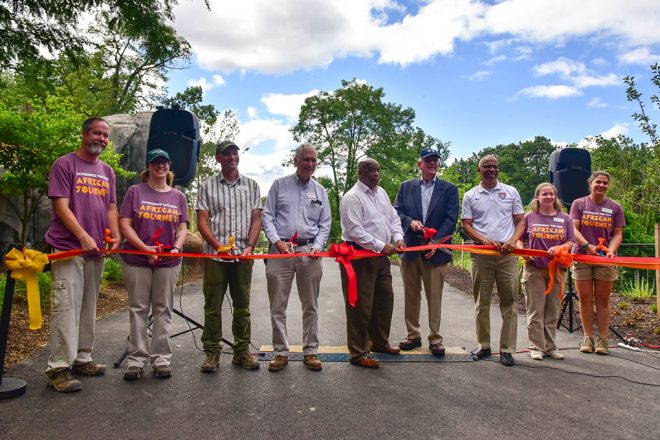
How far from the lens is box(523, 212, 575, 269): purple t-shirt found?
4828mm

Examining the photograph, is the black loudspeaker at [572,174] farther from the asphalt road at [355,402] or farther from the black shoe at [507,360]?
the black shoe at [507,360]

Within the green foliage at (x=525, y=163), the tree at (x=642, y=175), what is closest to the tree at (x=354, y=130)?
the tree at (x=642, y=175)

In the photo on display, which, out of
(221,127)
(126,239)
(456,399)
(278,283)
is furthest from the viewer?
(221,127)

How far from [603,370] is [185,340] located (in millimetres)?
4472

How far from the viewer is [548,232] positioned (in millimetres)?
4848

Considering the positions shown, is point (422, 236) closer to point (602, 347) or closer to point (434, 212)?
point (434, 212)

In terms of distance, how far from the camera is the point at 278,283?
4336 millimetres

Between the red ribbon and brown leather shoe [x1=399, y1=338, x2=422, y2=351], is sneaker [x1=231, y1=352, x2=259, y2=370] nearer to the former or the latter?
the red ribbon

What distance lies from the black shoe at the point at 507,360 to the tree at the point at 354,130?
2932cm

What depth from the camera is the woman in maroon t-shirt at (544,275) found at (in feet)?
15.6

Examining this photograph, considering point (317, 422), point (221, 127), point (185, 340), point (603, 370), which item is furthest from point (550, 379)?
point (221, 127)

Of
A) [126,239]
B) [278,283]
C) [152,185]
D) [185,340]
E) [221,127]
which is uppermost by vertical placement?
[221,127]

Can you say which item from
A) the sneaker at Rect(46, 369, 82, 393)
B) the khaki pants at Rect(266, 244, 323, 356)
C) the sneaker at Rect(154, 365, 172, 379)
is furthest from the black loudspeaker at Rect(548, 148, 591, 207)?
the sneaker at Rect(46, 369, 82, 393)

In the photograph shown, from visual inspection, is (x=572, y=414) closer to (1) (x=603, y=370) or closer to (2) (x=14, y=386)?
(1) (x=603, y=370)
